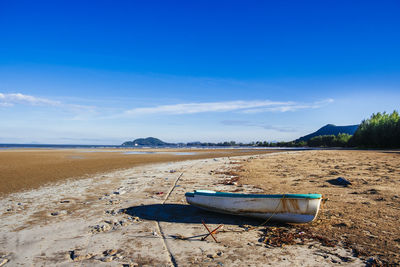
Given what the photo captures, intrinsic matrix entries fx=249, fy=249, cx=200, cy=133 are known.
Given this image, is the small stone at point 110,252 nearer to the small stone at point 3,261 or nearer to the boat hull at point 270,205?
the small stone at point 3,261

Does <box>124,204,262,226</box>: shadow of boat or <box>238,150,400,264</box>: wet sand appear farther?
<box>124,204,262,226</box>: shadow of boat

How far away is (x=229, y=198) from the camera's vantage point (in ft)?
23.6

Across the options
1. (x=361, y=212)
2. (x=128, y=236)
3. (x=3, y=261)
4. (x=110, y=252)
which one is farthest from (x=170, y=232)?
(x=361, y=212)

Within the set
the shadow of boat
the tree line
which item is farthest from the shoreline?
the tree line

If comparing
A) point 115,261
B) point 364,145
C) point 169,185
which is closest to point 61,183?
point 169,185

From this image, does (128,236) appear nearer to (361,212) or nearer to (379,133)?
(361,212)

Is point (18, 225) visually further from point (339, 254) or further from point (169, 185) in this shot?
point (339, 254)

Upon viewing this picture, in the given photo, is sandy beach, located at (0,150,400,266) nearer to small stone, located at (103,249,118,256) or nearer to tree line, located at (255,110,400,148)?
small stone, located at (103,249,118,256)

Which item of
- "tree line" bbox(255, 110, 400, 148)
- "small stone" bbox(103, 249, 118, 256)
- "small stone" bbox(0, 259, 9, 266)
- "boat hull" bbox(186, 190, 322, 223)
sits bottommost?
"small stone" bbox(0, 259, 9, 266)

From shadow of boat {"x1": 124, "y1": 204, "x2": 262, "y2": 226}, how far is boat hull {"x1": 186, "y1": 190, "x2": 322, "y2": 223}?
10.2 inches

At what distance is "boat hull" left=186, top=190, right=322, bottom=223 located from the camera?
21.3ft

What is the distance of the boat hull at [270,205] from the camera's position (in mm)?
6488

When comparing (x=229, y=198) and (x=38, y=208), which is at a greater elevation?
(x=229, y=198)

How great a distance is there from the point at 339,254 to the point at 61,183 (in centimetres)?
1393
